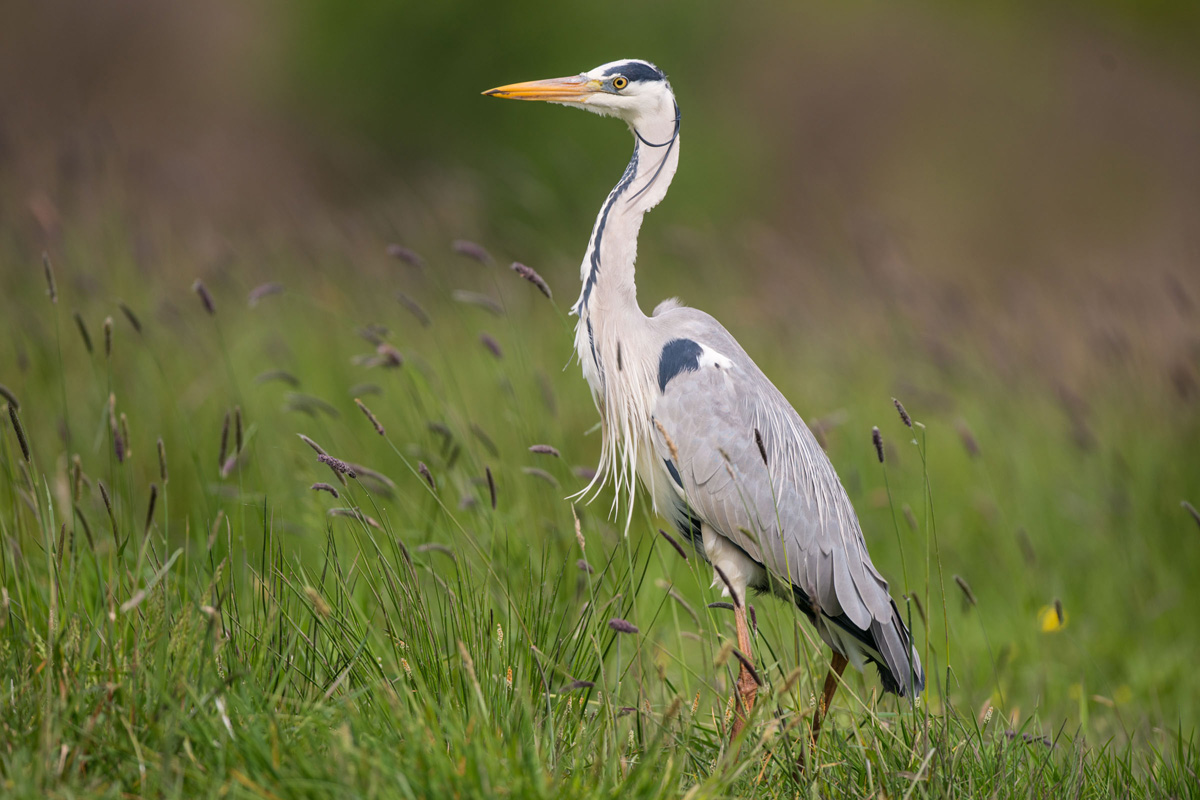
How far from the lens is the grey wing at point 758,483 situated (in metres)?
3.12

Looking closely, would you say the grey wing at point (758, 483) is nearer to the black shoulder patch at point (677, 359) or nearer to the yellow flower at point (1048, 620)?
the black shoulder patch at point (677, 359)

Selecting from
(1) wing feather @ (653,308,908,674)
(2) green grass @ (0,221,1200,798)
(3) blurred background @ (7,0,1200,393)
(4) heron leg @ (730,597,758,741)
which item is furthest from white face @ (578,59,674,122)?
(3) blurred background @ (7,0,1200,393)

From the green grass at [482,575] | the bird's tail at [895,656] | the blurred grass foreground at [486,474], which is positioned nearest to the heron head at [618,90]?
the blurred grass foreground at [486,474]

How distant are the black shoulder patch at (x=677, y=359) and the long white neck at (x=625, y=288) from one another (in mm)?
39

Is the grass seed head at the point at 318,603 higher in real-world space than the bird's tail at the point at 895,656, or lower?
higher

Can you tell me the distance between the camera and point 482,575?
338 cm

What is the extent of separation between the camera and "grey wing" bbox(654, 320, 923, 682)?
123 inches

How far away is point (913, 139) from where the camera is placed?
20.0 meters

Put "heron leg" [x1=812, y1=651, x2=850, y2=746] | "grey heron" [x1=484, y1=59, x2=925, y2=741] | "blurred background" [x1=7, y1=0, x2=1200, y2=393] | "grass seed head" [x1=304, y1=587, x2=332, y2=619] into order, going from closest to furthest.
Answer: "grass seed head" [x1=304, y1=587, x2=332, y2=619]
"heron leg" [x1=812, y1=651, x2=850, y2=746]
"grey heron" [x1=484, y1=59, x2=925, y2=741]
"blurred background" [x1=7, y1=0, x2=1200, y2=393]

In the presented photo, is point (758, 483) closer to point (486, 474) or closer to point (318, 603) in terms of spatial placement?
point (486, 474)

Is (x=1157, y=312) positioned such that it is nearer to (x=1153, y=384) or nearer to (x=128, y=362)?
(x=1153, y=384)

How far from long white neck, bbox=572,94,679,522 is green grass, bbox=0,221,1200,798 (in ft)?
1.23

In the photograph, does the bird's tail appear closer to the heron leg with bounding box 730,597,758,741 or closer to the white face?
the heron leg with bounding box 730,597,758,741

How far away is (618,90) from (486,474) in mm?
1288
